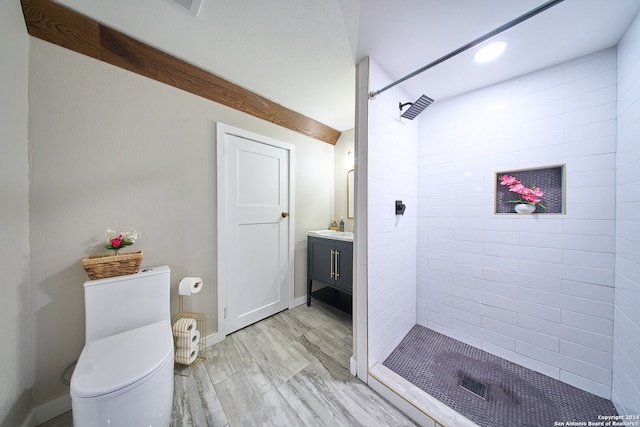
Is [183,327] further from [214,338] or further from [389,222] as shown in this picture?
[389,222]

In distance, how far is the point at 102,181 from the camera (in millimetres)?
1274

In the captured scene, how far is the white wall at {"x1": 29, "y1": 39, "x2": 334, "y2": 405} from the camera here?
44.4 inches

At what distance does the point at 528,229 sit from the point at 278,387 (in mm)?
2155

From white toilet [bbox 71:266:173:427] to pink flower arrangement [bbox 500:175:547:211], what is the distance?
253cm

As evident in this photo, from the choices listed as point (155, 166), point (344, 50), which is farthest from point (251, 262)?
point (344, 50)

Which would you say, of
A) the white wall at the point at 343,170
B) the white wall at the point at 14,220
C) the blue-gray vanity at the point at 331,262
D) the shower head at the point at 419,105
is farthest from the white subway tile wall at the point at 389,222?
the white wall at the point at 14,220

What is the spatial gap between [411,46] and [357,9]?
469 millimetres

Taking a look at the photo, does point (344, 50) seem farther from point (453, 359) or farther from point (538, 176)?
point (453, 359)

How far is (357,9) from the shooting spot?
108cm

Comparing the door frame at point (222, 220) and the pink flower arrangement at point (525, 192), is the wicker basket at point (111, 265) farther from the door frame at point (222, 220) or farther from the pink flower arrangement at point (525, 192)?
the pink flower arrangement at point (525, 192)

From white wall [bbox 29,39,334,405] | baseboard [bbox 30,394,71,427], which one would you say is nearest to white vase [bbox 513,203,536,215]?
white wall [bbox 29,39,334,405]

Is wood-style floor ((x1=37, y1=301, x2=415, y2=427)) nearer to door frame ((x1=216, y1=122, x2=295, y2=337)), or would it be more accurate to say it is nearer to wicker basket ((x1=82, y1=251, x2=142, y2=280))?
door frame ((x1=216, y1=122, x2=295, y2=337))

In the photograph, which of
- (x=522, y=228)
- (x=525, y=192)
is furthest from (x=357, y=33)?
(x=522, y=228)

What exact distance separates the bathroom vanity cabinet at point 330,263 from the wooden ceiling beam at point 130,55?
4.71 ft
